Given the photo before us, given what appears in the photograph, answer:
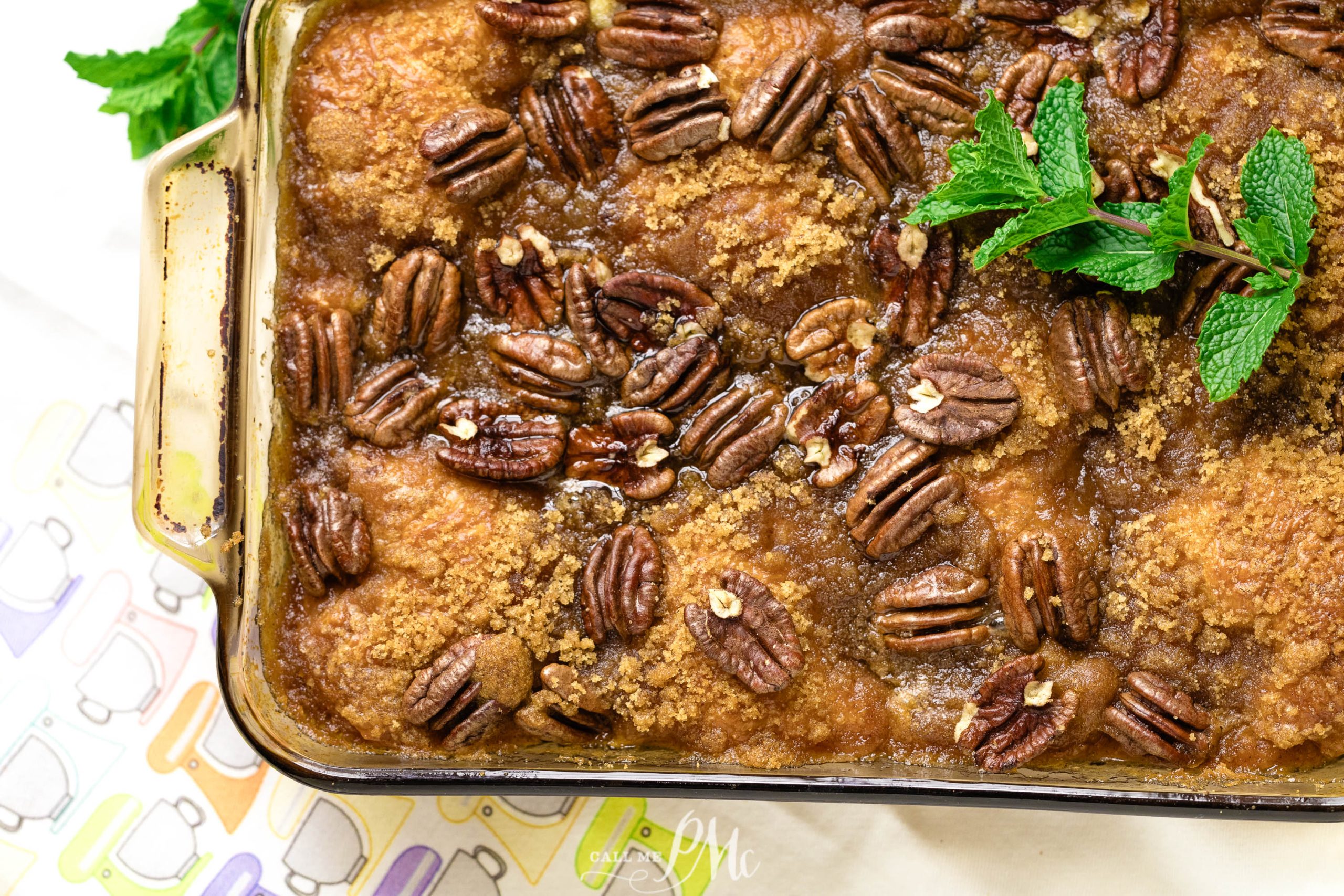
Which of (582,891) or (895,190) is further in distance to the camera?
(582,891)

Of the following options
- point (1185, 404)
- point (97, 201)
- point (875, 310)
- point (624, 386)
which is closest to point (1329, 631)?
point (1185, 404)

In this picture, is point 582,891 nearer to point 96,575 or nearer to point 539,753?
point 539,753

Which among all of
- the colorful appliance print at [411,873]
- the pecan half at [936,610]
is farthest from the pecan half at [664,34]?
the colorful appliance print at [411,873]

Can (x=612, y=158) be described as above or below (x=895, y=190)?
above

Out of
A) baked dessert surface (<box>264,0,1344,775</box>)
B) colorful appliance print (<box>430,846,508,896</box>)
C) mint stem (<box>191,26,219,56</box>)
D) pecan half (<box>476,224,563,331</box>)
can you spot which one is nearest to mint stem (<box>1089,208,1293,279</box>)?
baked dessert surface (<box>264,0,1344,775</box>)

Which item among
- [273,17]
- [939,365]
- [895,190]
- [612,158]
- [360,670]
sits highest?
[273,17]

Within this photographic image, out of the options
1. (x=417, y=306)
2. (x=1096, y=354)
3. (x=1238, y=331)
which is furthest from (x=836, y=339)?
(x=417, y=306)

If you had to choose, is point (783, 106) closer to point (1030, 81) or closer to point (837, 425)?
point (1030, 81)
